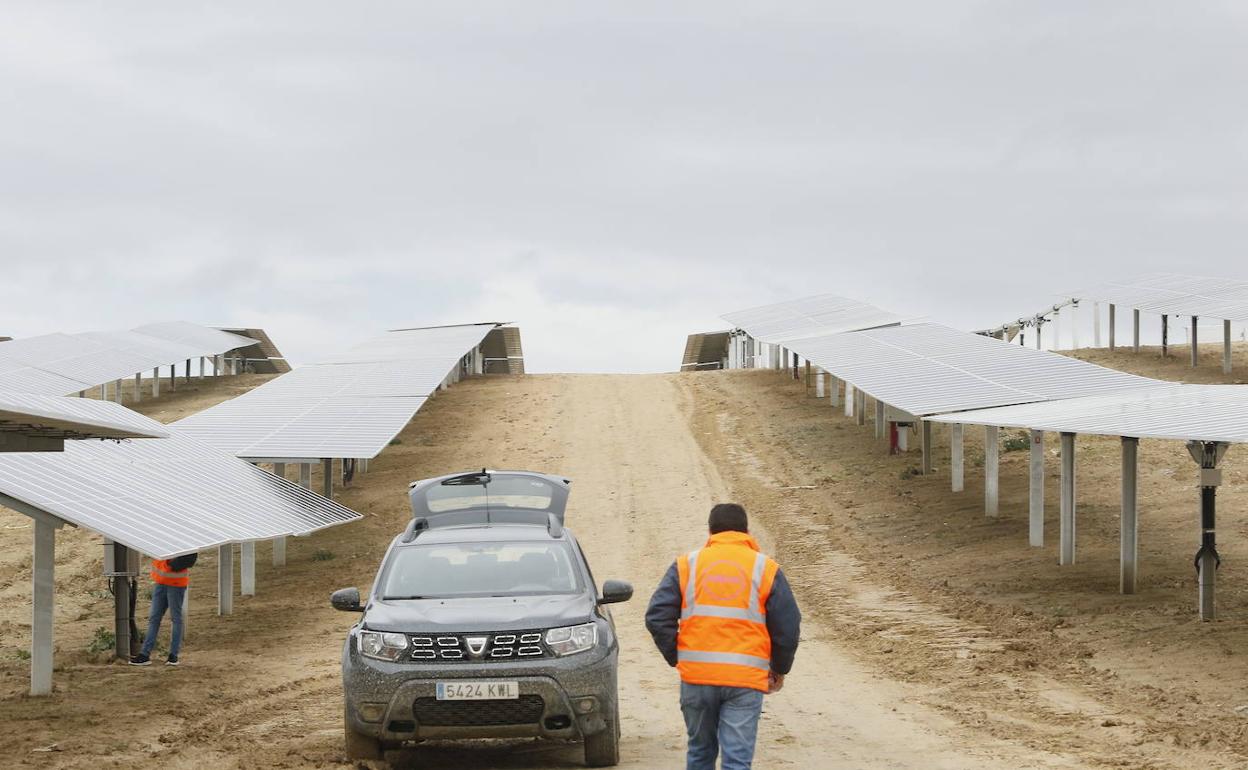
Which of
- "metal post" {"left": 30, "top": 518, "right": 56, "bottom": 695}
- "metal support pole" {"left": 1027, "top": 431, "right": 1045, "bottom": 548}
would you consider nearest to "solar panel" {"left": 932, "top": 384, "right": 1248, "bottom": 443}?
"metal support pole" {"left": 1027, "top": 431, "right": 1045, "bottom": 548}

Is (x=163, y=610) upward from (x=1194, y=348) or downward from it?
downward

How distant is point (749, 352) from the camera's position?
56.0m

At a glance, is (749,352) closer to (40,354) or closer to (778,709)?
(40,354)

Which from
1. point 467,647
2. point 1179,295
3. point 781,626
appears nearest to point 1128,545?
point 467,647

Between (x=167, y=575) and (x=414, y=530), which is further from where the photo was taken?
(x=167, y=575)

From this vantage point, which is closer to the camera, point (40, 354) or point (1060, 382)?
point (1060, 382)

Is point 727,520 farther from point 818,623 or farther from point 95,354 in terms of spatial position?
point 95,354

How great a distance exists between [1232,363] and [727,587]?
40.4 meters

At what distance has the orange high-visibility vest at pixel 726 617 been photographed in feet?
24.3

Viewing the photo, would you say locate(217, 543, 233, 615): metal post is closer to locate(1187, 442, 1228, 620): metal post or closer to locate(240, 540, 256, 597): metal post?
locate(240, 540, 256, 597): metal post

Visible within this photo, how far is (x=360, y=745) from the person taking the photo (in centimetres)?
994

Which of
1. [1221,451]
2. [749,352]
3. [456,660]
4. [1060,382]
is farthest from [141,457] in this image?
[749,352]

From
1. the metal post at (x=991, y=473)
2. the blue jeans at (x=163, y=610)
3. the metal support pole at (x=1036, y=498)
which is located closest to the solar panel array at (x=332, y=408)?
the blue jeans at (x=163, y=610)

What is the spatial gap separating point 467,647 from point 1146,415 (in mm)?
11305
